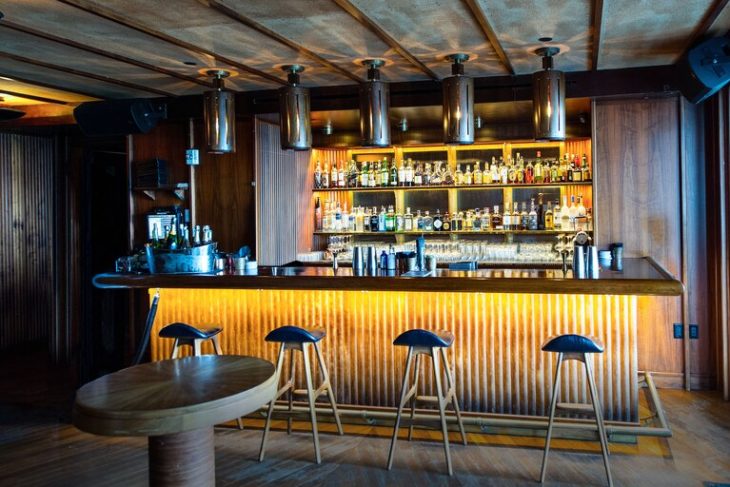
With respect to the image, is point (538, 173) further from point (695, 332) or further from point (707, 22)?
point (707, 22)

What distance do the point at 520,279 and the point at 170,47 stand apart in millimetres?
3036

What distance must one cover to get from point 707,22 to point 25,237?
772cm

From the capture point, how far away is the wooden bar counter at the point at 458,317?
4.45 metres

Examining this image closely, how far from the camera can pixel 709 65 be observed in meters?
4.68

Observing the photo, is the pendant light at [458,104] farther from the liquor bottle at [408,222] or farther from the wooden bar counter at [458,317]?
the liquor bottle at [408,222]

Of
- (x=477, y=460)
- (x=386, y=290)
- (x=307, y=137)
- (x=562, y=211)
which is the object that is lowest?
(x=477, y=460)

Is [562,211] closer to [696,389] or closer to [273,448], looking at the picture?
[696,389]

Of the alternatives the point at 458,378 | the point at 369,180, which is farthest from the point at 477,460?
the point at 369,180

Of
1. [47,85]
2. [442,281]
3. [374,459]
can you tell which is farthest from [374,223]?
[374,459]

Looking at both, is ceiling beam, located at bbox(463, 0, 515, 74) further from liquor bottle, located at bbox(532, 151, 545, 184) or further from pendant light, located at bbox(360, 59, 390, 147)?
liquor bottle, located at bbox(532, 151, 545, 184)

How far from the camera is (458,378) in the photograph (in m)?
4.79

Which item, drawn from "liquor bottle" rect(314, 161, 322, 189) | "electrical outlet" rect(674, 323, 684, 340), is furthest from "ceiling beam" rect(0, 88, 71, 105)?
"electrical outlet" rect(674, 323, 684, 340)

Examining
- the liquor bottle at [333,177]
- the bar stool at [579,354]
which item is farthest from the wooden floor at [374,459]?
the liquor bottle at [333,177]

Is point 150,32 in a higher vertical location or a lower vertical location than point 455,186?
higher
